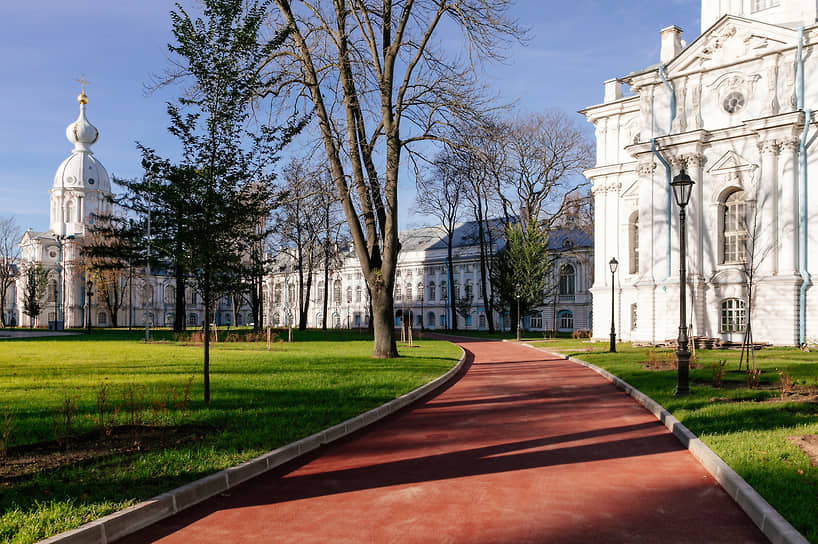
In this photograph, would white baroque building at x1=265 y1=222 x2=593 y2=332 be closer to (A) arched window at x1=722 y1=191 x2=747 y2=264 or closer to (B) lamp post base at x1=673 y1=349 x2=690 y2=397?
(A) arched window at x1=722 y1=191 x2=747 y2=264

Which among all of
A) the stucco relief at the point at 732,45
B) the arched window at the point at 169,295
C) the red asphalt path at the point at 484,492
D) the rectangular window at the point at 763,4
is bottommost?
the red asphalt path at the point at 484,492

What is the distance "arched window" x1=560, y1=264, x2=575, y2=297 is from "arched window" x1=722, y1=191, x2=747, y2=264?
35.8 meters

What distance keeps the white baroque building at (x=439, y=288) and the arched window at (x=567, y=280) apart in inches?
3.8

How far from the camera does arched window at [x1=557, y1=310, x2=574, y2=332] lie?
6775 centimetres

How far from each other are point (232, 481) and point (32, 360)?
1628 cm

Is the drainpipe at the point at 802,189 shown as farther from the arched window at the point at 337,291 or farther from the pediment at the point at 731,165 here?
the arched window at the point at 337,291

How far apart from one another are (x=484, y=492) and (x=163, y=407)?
5.90m

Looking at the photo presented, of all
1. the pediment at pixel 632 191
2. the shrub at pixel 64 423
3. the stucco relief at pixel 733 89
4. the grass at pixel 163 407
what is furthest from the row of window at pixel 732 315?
the shrub at pixel 64 423

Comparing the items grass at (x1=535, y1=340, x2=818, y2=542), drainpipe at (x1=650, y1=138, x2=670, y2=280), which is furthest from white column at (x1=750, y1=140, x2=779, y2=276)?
grass at (x1=535, y1=340, x2=818, y2=542)

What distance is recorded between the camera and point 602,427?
9969 mm

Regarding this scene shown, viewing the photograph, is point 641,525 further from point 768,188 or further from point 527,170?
point 527,170

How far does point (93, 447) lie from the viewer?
7.55 meters

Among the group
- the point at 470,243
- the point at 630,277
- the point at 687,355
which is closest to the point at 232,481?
the point at 687,355

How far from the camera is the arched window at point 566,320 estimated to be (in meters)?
67.8
